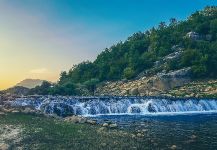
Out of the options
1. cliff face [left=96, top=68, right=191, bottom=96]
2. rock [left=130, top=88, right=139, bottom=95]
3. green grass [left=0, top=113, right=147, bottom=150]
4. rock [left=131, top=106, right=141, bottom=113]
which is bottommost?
green grass [left=0, top=113, right=147, bottom=150]

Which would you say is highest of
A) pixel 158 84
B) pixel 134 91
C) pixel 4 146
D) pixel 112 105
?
pixel 158 84

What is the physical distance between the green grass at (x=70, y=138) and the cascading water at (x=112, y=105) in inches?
1302

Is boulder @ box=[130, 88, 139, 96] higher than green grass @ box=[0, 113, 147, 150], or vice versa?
boulder @ box=[130, 88, 139, 96]

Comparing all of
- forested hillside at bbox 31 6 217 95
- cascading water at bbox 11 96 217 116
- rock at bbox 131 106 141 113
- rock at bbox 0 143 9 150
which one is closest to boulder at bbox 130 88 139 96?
forested hillside at bbox 31 6 217 95

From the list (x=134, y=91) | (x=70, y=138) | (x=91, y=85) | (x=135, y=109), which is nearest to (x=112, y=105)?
(x=135, y=109)

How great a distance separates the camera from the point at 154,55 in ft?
541

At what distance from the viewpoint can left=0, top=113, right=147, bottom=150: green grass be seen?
126 ft

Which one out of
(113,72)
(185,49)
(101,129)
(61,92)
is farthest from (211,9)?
(101,129)

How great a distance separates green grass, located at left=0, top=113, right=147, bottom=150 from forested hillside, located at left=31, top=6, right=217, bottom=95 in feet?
238

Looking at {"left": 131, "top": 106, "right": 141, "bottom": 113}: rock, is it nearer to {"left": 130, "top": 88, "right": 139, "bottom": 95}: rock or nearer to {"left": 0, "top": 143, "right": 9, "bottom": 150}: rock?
{"left": 130, "top": 88, "right": 139, "bottom": 95}: rock

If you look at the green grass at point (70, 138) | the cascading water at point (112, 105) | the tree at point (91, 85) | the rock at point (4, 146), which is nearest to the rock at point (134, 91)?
the tree at point (91, 85)

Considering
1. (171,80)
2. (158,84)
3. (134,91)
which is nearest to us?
(134,91)

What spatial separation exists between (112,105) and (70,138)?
161ft

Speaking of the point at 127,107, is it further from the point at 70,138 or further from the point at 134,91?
the point at 70,138
